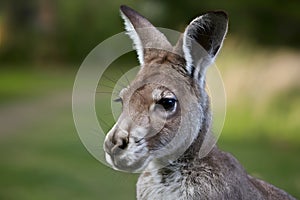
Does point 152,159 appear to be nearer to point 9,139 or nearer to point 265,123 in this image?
point 265,123

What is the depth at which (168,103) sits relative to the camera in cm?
386

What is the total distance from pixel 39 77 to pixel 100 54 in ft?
65.3

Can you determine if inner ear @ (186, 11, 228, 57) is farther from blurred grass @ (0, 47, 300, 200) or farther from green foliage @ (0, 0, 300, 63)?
green foliage @ (0, 0, 300, 63)

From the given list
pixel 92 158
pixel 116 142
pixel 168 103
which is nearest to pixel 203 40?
pixel 168 103

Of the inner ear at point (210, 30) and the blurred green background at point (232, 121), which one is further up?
the blurred green background at point (232, 121)

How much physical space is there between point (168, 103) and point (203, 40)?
36 cm

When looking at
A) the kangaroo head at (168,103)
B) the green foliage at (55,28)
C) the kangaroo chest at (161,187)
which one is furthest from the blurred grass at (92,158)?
the green foliage at (55,28)

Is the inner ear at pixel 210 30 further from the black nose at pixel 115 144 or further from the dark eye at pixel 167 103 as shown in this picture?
the black nose at pixel 115 144

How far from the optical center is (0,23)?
28.5m

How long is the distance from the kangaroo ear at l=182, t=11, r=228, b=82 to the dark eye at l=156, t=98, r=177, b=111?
21cm

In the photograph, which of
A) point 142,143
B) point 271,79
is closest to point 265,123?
point 271,79

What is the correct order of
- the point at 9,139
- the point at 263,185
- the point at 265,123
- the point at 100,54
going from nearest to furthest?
1. the point at 263,185
2. the point at 100,54
3. the point at 265,123
4. the point at 9,139

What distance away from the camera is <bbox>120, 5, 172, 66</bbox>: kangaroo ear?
4.16 metres

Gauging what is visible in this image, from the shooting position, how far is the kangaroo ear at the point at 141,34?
13.6 ft
